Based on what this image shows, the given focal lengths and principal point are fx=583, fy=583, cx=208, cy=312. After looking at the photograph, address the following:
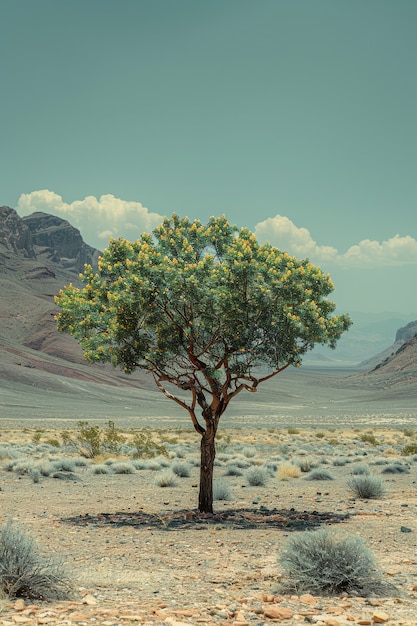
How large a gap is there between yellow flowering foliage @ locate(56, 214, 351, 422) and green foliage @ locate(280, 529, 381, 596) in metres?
5.48

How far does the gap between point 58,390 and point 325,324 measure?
11823 centimetres

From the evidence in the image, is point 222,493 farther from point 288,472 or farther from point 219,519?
point 288,472

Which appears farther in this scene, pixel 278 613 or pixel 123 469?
pixel 123 469

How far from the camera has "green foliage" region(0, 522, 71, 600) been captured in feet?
24.0

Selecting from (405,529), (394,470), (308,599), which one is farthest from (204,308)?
(394,470)

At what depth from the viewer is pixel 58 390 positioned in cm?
12594

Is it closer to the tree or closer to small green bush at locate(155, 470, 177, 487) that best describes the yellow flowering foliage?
the tree

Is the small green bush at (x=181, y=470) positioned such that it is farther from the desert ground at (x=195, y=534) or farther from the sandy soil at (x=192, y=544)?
the sandy soil at (x=192, y=544)

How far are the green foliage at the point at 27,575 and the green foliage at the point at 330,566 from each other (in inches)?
122

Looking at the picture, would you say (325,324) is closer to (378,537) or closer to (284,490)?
(378,537)

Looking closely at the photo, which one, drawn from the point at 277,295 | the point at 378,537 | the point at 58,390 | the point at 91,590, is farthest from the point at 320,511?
the point at 58,390

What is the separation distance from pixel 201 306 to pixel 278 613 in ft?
25.1

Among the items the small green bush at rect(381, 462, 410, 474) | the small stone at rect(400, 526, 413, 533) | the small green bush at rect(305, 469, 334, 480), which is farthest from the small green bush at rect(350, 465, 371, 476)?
the small stone at rect(400, 526, 413, 533)

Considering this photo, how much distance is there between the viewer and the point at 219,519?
14477mm
